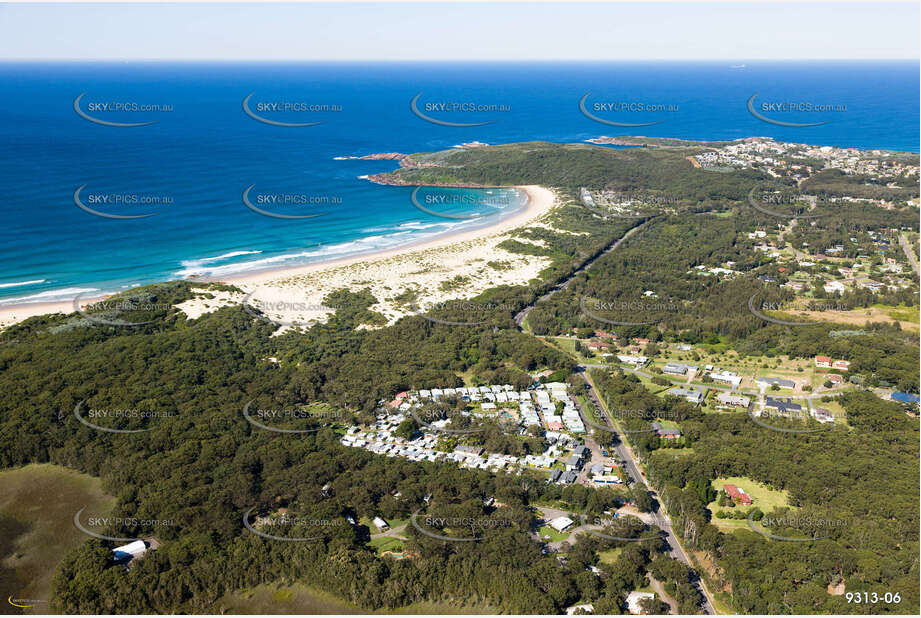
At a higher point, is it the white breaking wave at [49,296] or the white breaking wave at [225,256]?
the white breaking wave at [225,256]

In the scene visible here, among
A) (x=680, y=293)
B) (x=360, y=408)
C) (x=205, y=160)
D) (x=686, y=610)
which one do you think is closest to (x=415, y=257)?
(x=680, y=293)

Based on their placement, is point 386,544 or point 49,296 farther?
point 49,296

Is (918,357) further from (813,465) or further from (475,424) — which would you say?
(475,424)

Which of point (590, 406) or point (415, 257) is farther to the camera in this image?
point (415, 257)

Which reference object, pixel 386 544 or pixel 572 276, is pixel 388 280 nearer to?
pixel 572 276

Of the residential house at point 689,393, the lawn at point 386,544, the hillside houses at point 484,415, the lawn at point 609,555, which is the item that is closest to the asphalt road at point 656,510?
the hillside houses at point 484,415

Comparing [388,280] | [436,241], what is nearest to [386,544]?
[388,280]

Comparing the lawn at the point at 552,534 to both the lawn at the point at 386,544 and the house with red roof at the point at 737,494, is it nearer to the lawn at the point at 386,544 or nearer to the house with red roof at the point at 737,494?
the lawn at the point at 386,544
